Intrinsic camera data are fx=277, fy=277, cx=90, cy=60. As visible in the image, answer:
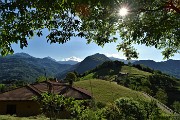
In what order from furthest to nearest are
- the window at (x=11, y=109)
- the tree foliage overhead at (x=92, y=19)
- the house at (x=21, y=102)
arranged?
the window at (x=11, y=109) < the house at (x=21, y=102) < the tree foliage overhead at (x=92, y=19)

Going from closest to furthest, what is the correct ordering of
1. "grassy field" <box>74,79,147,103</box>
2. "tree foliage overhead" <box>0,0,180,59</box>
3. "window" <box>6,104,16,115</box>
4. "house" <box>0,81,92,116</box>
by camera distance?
1. "tree foliage overhead" <box>0,0,180,59</box>
2. "house" <box>0,81,92,116</box>
3. "window" <box>6,104,16,115</box>
4. "grassy field" <box>74,79,147,103</box>

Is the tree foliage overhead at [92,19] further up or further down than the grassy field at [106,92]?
further up

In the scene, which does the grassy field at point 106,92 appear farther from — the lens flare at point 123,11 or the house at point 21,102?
the lens flare at point 123,11

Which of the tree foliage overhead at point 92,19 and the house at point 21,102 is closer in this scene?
the tree foliage overhead at point 92,19

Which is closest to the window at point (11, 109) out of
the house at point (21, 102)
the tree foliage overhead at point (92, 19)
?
the house at point (21, 102)

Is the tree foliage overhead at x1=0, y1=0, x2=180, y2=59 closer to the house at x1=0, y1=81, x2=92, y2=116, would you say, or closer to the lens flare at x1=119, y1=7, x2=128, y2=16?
the lens flare at x1=119, y1=7, x2=128, y2=16

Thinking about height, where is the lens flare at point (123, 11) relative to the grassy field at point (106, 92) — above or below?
above

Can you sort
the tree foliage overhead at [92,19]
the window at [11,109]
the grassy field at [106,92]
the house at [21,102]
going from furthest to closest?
the grassy field at [106,92] < the window at [11,109] < the house at [21,102] < the tree foliage overhead at [92,19]

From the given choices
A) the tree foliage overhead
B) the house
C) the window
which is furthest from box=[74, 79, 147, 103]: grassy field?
the tree foliage overhead

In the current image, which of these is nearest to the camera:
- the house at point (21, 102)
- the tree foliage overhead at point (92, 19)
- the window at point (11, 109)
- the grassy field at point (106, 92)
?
the tree foliage overhead at point (92, 19)

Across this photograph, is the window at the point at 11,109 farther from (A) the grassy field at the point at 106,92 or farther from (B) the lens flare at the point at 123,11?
(B) the lens flare at the point at 123,11

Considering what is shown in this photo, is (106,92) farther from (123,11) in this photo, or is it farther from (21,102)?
(123,11)

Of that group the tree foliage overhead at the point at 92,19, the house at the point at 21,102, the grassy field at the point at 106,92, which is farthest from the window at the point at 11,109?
the tree foliage overhead at the point at 92,19

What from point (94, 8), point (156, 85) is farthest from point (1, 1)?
point (156, 85)
